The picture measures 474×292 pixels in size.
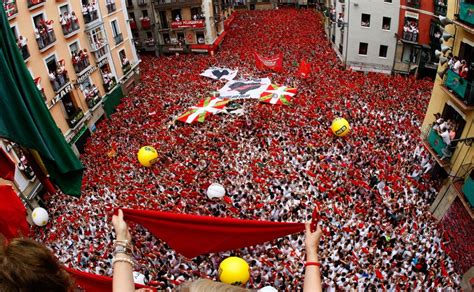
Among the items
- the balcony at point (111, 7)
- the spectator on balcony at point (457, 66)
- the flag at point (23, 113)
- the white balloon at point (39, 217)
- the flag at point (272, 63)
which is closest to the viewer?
the flag at point (23, 113)

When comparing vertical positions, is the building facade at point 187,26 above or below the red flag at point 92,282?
below

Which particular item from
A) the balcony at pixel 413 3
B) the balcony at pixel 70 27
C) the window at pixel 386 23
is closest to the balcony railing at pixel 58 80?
the balcony at pixel 70 27

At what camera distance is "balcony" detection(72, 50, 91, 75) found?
23.0m

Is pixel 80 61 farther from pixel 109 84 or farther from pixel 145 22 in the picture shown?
pixel 145 22

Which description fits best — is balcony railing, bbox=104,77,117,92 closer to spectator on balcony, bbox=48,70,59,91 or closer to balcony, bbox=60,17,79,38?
balcony, bbox=60,17,79,38

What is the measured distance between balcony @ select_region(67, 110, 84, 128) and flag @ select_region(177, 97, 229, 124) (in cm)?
638

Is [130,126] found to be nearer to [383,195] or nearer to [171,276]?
[171,276]

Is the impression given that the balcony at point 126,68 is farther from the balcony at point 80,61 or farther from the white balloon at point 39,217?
the white balloon at point 39,217

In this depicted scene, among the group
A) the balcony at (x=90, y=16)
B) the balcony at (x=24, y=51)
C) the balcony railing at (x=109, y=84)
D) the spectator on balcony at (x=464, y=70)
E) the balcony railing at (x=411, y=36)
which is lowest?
the balcony railing at (x=109, y=84)

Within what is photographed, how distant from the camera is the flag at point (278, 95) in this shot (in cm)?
2405

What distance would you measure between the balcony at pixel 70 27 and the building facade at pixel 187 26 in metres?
13.4

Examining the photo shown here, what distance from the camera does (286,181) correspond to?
1633 cm

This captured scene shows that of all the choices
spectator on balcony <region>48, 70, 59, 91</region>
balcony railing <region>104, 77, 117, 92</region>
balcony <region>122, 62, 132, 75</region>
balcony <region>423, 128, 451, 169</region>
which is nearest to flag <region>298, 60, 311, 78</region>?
balcony <region>423, 128, 451, 169</region>

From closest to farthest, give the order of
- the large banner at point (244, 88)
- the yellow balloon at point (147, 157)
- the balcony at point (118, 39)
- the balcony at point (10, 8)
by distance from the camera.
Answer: the balcony at point (10, 8) → the yellow balloon at point (147, 157) → the large banner at point (244, 88) → the balcony at point (118, 39)
